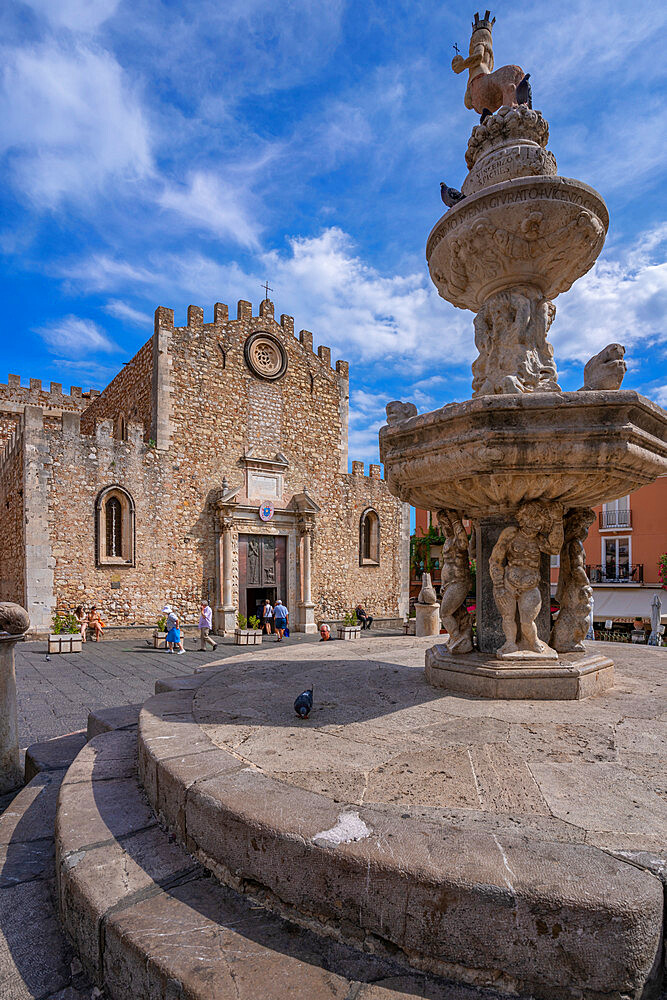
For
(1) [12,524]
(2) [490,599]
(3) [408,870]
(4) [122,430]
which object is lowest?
(3) [408,870]

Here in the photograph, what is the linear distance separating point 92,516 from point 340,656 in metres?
12.0

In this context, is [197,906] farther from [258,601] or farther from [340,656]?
[258,601]

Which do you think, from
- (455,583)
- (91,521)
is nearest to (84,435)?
(91,521)

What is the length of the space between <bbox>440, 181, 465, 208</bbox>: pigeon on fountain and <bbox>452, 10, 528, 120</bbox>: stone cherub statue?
93cm

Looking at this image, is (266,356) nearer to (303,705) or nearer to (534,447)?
(534,447)

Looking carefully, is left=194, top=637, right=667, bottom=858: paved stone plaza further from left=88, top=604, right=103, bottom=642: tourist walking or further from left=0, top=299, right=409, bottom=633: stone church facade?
left=0, top=299, right=409, bottom=633: stone church facade

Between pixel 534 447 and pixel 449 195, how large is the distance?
2744 mm

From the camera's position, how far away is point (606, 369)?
10.9ft

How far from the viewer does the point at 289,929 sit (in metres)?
1.72

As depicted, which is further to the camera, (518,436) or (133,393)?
(133,393)

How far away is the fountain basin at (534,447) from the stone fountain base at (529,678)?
109cm

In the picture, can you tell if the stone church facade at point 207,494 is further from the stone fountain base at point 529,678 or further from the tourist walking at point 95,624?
the stone fountain base at point 529,678

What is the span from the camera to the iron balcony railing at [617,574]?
21.0 metres

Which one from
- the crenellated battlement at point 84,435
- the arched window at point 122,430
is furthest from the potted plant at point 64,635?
the arched window at point 122,430
